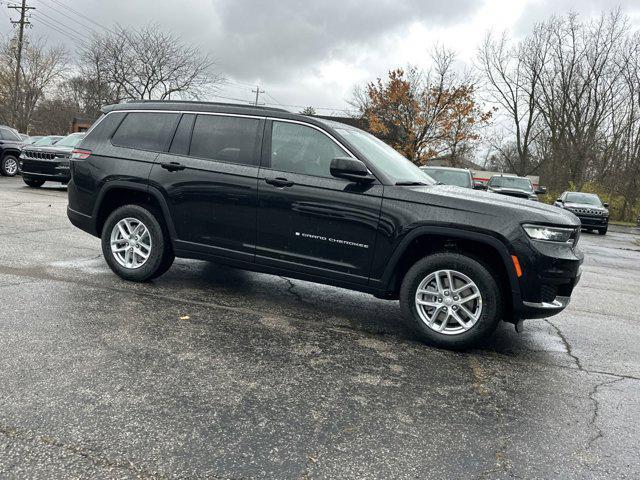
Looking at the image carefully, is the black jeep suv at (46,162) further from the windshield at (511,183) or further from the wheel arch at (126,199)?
the windshield at (511,183)

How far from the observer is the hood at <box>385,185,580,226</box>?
160 inches

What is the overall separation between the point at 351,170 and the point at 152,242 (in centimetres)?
228

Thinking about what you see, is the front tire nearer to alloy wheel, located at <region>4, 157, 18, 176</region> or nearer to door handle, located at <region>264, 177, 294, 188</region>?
door handle, located at <region>264, 177, 294, 188</region>

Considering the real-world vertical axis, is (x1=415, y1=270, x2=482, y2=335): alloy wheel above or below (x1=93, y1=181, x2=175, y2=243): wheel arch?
below

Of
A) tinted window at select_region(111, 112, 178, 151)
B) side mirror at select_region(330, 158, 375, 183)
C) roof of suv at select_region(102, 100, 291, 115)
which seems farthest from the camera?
tinted window at select_region(111, 112, 178, 151)

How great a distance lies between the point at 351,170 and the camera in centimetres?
437

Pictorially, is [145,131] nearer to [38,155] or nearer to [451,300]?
[451,300]

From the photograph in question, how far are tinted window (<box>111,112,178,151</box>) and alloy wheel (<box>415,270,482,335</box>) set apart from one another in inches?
120

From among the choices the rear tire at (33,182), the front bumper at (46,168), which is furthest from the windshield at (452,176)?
Result: the rear tire at (33,182)

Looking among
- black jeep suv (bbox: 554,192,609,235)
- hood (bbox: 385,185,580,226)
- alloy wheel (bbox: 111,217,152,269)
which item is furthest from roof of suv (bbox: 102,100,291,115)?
black jeep suv (bbox: 554,192,609,235)

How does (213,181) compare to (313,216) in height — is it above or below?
above

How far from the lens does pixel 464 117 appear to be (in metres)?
33.9

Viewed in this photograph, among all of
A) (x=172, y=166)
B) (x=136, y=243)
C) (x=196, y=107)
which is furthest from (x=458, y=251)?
(x=136, y=243)

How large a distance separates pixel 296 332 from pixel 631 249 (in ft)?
50.1
